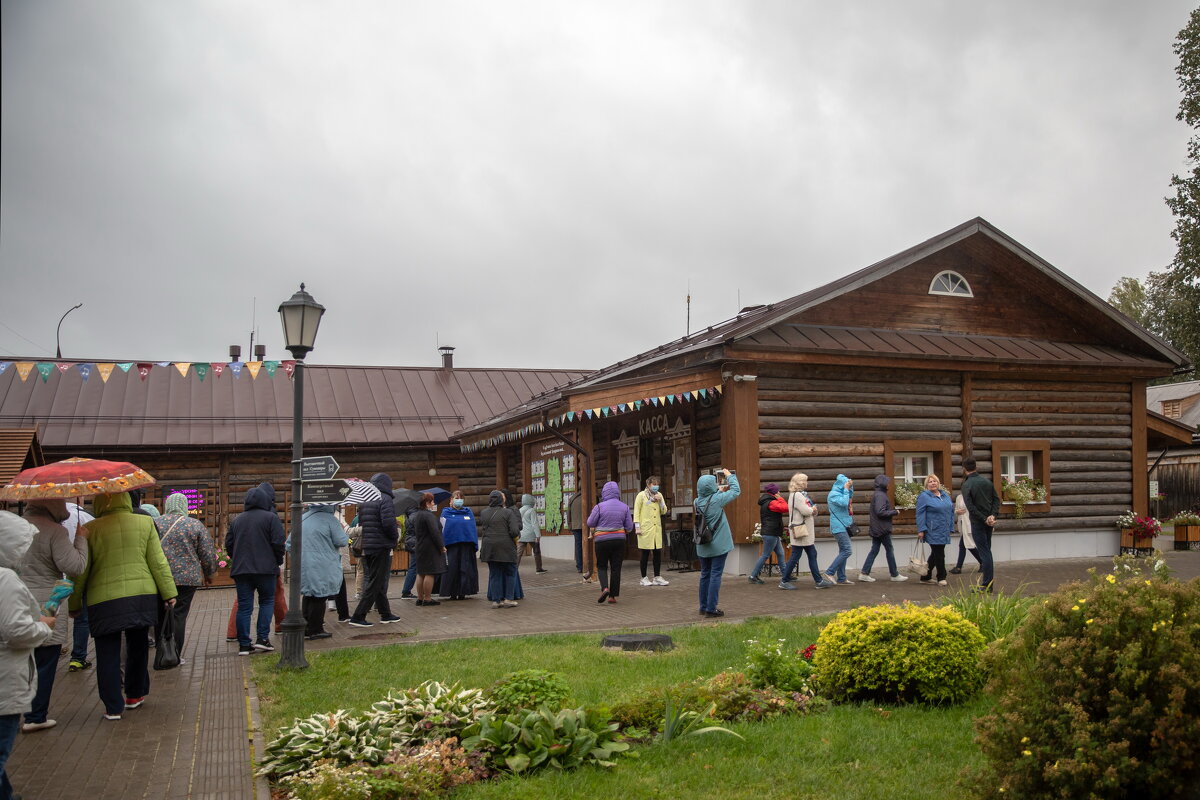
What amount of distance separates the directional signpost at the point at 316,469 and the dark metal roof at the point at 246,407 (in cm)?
1636

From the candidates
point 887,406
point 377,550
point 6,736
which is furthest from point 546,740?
point 887,406

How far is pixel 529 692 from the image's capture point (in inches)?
248

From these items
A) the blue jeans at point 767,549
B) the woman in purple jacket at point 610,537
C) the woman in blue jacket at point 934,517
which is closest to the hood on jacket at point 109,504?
the woman in purple jacket at point 610,537

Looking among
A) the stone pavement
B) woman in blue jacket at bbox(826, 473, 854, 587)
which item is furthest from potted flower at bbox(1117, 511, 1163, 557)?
woman in blue jacket at bbox(826, 473, 854, 587)

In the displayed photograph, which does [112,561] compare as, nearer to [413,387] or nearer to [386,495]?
[386,495]

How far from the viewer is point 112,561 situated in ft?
24.8

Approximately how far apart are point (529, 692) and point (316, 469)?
438 cm

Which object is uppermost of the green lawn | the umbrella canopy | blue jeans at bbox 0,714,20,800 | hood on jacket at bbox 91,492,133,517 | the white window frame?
the white window frame

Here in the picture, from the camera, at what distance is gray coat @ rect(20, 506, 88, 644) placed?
270 inches

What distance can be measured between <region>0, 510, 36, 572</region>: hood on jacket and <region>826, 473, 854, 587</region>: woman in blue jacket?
11.2 meters

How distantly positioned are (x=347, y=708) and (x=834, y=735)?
350 cm

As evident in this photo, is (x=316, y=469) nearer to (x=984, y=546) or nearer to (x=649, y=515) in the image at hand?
(x=649, y=515)

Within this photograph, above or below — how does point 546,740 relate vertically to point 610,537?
below

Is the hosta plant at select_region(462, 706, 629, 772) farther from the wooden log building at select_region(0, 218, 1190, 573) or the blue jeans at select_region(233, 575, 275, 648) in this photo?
the wooden log building at select_region(0, 218, 1190, 573)
